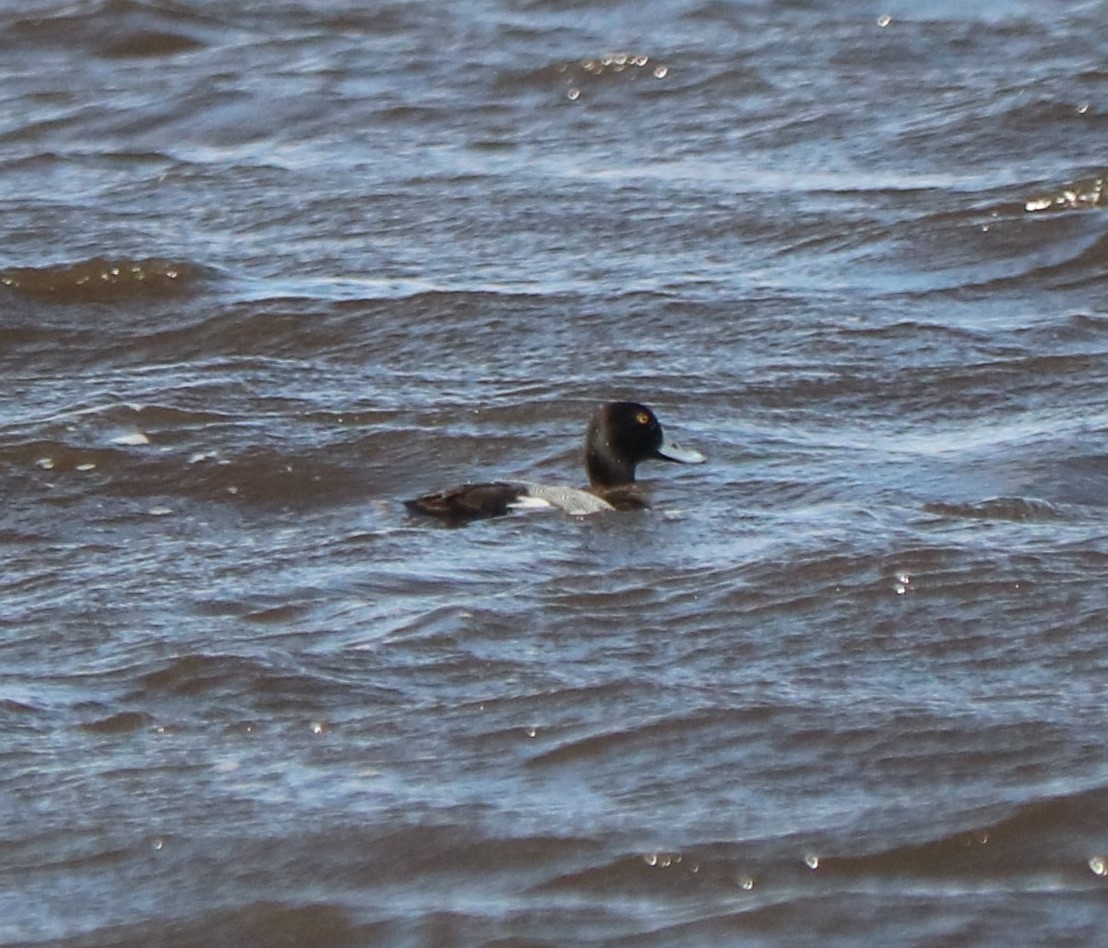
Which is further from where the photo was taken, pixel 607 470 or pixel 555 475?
pixel 555 475

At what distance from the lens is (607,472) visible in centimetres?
834

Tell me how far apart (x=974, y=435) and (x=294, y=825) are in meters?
3.50

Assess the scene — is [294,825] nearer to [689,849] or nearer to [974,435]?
[689,849]

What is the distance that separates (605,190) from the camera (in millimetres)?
11414

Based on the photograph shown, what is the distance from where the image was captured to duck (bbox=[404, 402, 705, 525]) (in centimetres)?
797

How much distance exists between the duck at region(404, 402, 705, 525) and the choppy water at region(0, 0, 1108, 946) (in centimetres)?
13

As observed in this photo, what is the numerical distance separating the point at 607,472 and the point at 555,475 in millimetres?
480

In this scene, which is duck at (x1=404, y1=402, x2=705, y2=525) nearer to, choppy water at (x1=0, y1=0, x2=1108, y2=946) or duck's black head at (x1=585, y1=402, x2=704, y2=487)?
duck's black head at (x1=585, y1=402, x2=704, y2=487)

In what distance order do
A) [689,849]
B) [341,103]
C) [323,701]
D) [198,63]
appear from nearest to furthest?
[689,849]
[323,701]
[341,103]
[198,63]

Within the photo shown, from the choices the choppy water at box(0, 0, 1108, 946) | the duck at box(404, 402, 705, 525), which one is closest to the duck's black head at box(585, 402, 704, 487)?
the duck at box(404, 402, 705, 525)

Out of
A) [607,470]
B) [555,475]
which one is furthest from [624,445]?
[555,475]

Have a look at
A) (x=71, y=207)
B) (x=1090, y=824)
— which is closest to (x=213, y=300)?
(x=71, y=207)

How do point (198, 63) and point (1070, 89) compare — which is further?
point (198, 63)

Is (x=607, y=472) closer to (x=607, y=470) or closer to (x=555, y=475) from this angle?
(x=607, y=470)
